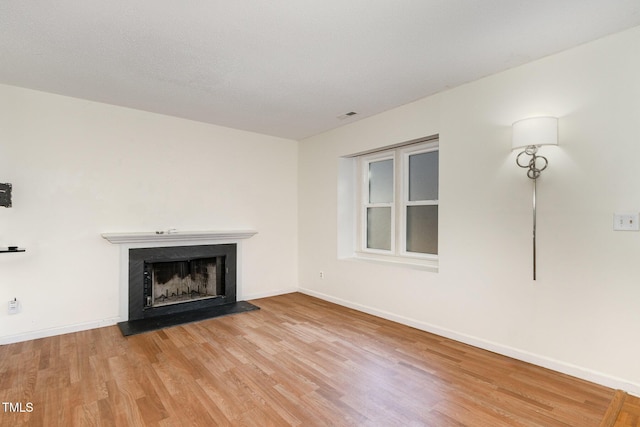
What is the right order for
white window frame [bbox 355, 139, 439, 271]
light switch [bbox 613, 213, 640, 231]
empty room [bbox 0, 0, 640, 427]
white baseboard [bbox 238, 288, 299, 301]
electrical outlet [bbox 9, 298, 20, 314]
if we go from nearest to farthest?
empty room [bbox 0, 0, 640, 427]
light switch [bbox 613, 213, 640, 231]
electrical outlet [bbox 9, 298, 20, 314]
white window frame [bbox 355, 139, 439, 271]
white baseboard [bbox 238, 288, 299, 301]

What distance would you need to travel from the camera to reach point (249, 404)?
2133 millimetres

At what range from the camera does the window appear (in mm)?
3842

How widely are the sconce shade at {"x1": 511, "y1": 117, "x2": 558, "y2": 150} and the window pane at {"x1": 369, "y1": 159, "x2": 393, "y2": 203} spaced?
6.14ft

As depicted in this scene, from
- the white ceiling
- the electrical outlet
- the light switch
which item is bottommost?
the electrical outlet

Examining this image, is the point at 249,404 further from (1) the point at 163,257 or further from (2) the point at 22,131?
(2) the point at 22,131

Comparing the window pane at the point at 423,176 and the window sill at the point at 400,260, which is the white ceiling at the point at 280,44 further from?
the window sill at the point at 400,260

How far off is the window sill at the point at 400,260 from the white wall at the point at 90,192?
1.65 m

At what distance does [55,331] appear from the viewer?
3.37 m

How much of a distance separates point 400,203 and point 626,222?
2181 millimetres

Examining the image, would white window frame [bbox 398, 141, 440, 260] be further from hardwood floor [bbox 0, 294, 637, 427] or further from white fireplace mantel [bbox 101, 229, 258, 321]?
white fireplace mantel [bbox 101, 229, 258, 321]

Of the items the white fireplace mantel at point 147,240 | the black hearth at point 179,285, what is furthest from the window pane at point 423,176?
the black hearth at point 179,285

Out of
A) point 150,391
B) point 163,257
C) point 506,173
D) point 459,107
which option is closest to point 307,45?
point 459,107

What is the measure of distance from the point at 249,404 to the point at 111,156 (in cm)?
317

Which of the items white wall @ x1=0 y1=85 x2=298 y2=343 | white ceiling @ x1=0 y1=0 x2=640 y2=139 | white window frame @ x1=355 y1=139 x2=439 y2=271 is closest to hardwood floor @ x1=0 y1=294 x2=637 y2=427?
white wall @ x1=0 y1=85 x2=298 y2=343
